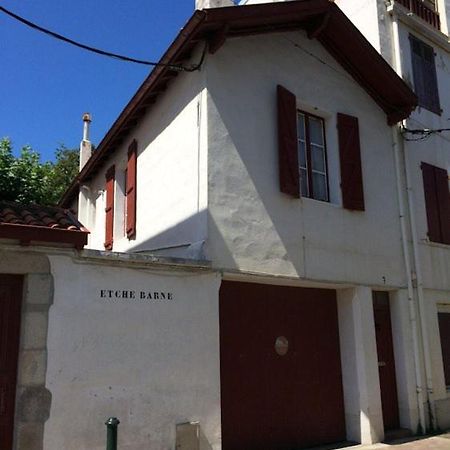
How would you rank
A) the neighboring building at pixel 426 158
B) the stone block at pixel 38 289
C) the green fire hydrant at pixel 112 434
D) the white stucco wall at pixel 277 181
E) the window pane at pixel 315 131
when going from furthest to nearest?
the neighboring building at pixel 426 158, the window pane at pixel 315 131, the white stucco wall at pixel 277 181, the stone block at pixel 38 289, the green fire hydrant at pixel 112 434

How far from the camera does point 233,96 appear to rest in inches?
314

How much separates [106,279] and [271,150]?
3.43 meters

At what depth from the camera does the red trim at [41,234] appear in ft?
17.6

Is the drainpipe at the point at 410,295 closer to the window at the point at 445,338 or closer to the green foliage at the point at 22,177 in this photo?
the window at the point at 445,338

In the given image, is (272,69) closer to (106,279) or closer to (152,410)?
(106,279)

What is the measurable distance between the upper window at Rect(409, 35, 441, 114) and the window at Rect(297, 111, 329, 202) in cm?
315

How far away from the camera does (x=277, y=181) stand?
810 cm

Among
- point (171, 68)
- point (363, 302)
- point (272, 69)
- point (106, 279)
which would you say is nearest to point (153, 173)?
point (171, 68)

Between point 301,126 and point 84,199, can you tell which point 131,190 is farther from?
point 84,199

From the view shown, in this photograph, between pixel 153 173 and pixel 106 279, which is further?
pixel 153 173

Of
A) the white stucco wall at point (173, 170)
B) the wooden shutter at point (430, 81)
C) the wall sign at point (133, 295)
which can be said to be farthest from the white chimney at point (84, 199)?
the wooden shutter at point (430, 81)

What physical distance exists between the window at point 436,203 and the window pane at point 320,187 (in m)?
2.58

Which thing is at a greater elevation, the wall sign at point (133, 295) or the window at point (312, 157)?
the window at point (312, 157)

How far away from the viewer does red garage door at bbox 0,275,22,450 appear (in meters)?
5.38
